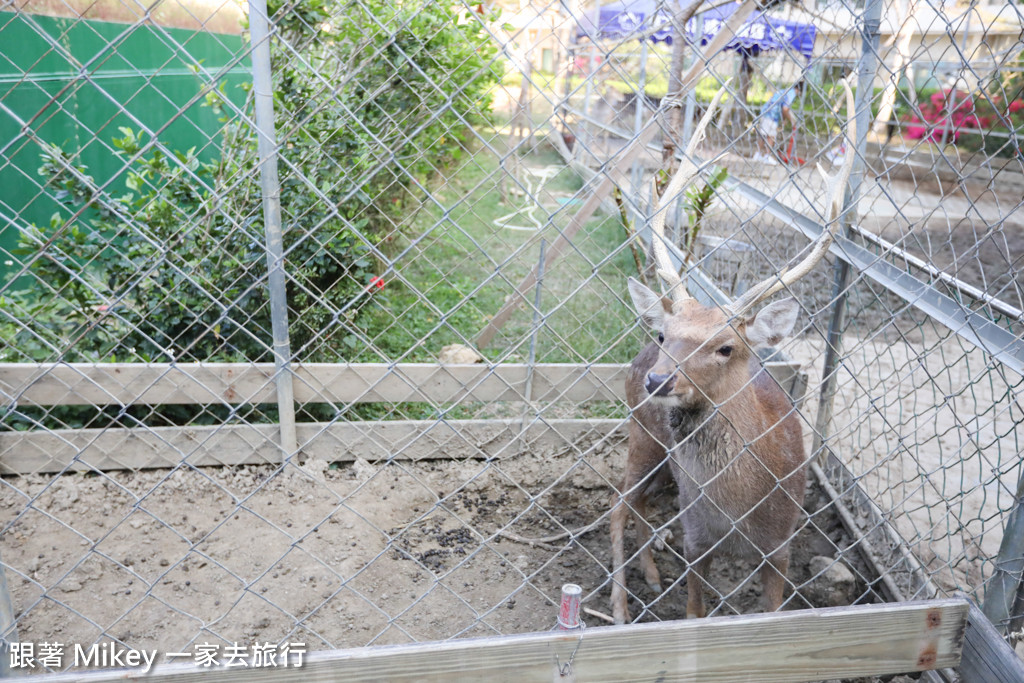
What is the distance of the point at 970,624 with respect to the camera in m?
1.93

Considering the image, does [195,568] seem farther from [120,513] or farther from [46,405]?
[46,405]

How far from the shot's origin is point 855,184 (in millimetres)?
3621

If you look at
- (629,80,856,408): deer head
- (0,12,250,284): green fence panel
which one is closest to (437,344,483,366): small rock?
(0,12,250,284): green fence panel

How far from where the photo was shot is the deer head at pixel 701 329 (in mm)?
2607

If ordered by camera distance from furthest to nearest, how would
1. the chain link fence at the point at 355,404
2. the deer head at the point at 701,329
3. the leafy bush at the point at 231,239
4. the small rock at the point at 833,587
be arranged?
the leafy bush at the point at 231,239, the small rock at the point at 833,587, the chain link fence at the point at 355,404, the deer head at the point at 701,329

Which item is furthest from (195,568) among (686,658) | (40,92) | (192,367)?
(40,92)

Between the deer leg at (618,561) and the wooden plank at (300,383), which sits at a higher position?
the wooden plank at (300,383)

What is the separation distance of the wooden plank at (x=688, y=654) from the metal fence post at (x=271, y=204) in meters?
1.38

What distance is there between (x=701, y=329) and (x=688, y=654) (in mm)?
1319

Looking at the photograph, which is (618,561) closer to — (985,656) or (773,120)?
(985,656)

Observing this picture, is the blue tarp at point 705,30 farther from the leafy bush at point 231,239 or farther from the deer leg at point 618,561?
the deer leg at point 618,561

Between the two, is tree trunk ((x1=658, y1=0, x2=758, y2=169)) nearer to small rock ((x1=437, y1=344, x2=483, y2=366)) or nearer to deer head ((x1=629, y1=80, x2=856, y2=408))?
deer head ((x1=629, y1=80, x2=856, y2=408))

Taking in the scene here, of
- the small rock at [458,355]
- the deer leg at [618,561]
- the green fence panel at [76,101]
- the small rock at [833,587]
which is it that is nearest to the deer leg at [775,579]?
the small rock at [833,587]

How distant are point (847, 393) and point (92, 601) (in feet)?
15.1
